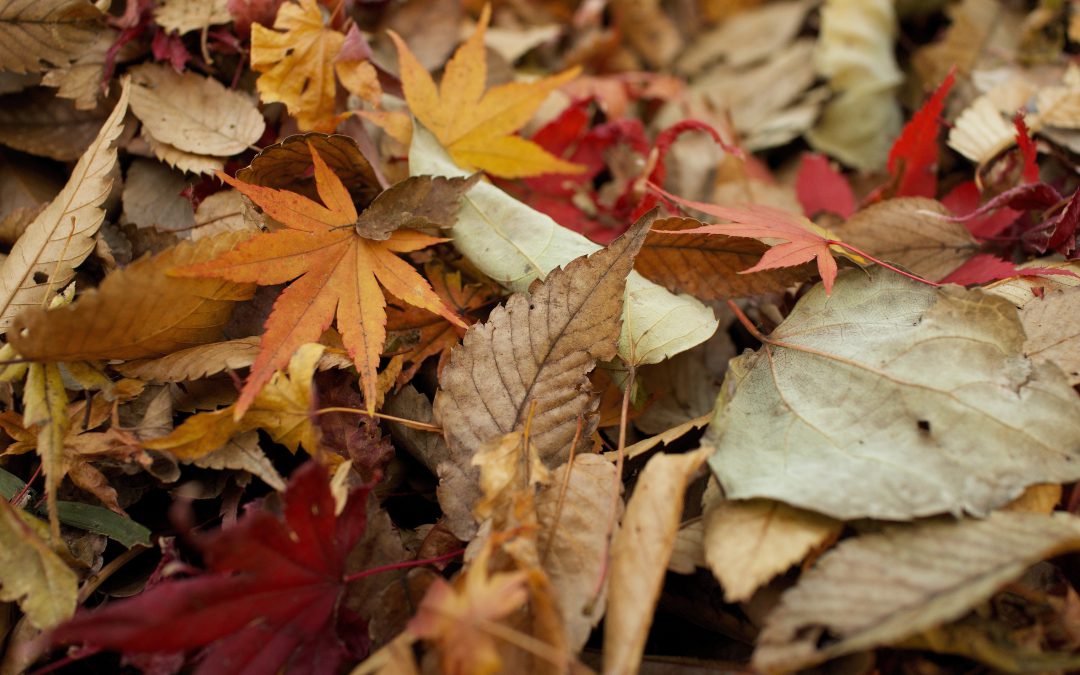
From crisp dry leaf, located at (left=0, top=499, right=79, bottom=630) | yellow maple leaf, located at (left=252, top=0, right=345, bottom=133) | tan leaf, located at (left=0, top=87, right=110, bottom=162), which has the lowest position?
crisp dry leaf, located at (left=0, top=499, right=79, bottom=630)

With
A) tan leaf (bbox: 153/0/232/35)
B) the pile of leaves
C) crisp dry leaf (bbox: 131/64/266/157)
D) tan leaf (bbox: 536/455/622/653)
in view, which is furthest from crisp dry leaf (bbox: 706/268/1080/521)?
tan leaf (bbox: 153/0/232/35)

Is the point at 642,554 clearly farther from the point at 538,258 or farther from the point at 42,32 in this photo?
the point at 42,32

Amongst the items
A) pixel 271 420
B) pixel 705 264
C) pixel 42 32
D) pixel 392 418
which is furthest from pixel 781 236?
pixel 42 32

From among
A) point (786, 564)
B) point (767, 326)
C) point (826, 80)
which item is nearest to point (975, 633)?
point (786, 564)

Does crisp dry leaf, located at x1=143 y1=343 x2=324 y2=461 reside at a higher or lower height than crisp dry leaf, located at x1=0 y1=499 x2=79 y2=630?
higher

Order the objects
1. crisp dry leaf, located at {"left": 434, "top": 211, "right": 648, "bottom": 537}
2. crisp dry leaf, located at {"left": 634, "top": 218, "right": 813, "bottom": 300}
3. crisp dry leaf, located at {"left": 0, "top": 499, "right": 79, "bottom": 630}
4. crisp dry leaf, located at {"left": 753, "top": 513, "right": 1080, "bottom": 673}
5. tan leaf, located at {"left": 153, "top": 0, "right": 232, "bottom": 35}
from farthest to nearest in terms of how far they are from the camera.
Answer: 1. tan leaf, located at {"left": 153, "top": 0, "right": 232, "bottom": 35}
2. crisp dry leaf, located at {"left": 634, "top": 218, "right": 813, "bottom": 300}
3. crisp dry leaf, located at {"left": 434, "top": 211, "right": 648, "bottom": 537}
4. crisp dry leaf, located at {"left": 0, "top": 499, "right": 79, "bottom": 630}
5. crisp dry leaf, located at {"left": 753, "top": 513, "right": 1080, "bottom": 673}

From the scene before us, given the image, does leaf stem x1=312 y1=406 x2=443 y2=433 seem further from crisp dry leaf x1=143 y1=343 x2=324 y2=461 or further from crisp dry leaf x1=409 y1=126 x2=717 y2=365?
crisp dry leaf x1=409 y1=126 x2=717 y2=365
